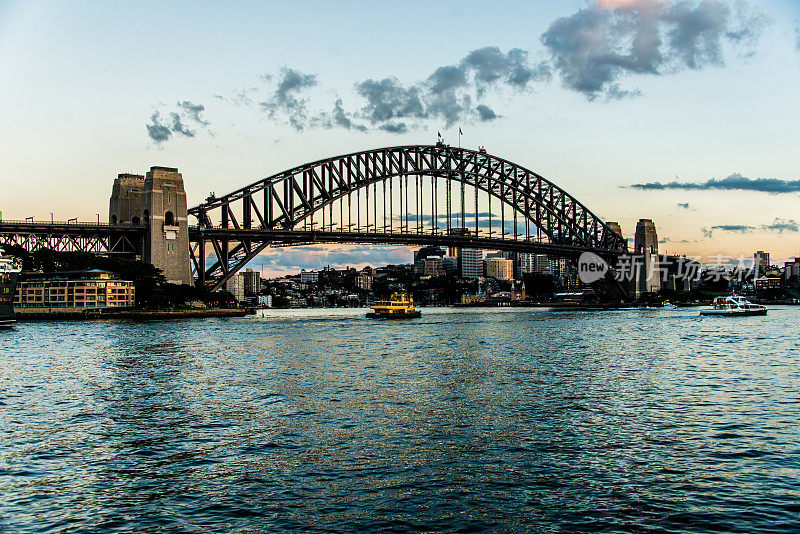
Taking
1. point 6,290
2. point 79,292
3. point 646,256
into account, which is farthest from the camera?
point 646,256

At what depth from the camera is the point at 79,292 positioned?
8675cm

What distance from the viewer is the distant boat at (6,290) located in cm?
6575

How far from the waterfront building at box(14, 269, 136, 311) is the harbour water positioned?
193 feet

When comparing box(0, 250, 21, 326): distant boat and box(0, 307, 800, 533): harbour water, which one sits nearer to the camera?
box(0, 307, 800, 533): harbour water

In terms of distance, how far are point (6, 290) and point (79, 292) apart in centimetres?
2086

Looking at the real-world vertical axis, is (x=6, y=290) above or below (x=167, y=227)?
below

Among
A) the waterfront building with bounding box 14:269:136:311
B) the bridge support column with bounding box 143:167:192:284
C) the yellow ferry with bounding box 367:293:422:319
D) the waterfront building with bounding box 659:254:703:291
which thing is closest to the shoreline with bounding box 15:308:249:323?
the waterfront building with bounding box 14:269:136:311

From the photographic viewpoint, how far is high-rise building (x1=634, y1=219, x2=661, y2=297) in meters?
142

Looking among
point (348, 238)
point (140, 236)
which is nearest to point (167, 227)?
point (140, 236)

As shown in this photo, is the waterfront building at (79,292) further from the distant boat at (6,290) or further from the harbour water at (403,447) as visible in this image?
the harbour water at (403,447)

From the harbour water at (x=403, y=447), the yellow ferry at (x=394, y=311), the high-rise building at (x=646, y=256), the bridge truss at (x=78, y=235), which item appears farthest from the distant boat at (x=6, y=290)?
the high-rise building at (x=646, y=256)

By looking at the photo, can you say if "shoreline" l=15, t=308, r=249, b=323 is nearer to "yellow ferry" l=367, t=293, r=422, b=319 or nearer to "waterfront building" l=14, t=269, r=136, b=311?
"waterfront building" l=14, t=269, r=136, b=311

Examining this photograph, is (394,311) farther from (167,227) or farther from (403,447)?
(403,447)

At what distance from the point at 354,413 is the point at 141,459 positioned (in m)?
5.94
